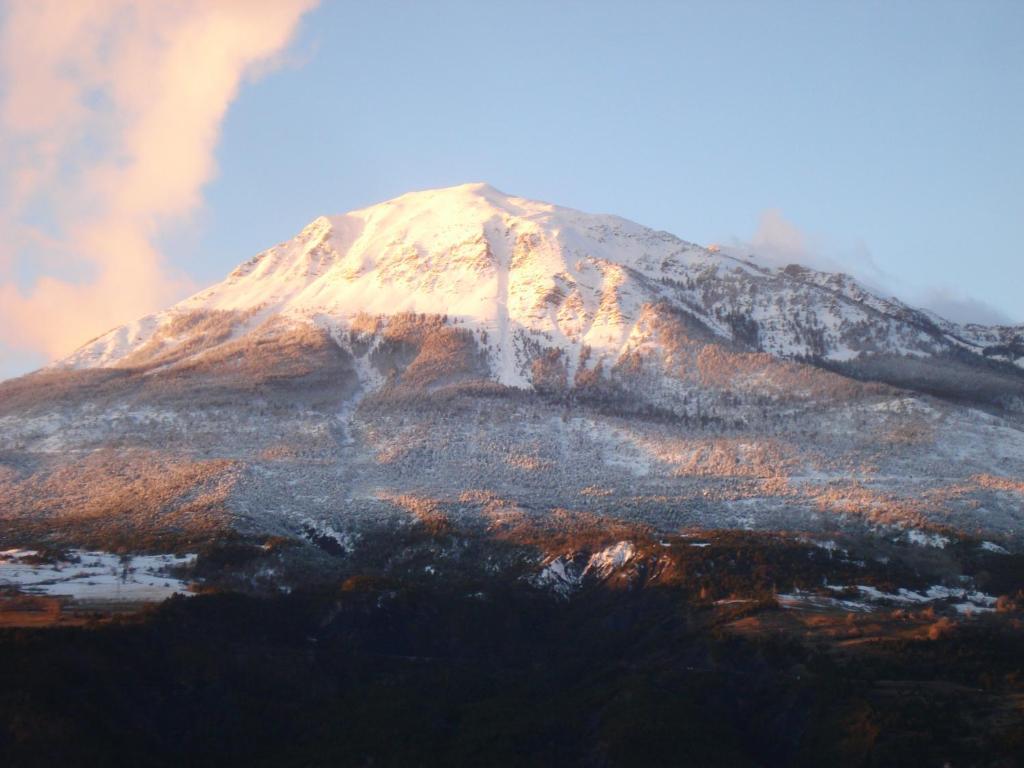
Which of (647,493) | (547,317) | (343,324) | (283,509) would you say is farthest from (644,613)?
(343,324)

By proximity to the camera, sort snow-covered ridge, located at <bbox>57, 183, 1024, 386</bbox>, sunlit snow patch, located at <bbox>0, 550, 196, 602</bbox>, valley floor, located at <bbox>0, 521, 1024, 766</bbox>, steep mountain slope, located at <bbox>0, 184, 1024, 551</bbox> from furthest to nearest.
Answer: snow-covered ridge, located at <bbox>57, 183, 1024, 386</bbox> → steep mountain slope, located at <bbox>0, 184, 1024, 551</bbox> → sunlit snow patch, located at <bbox>0, 550, 196, 602</bbox> → valley floor, located at <bbox>0, 521, 1024, 766</bbox>

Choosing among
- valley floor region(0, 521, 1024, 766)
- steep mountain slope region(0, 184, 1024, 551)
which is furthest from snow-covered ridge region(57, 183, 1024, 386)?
Answer: valley floor region(0, 521, 1024, 766)

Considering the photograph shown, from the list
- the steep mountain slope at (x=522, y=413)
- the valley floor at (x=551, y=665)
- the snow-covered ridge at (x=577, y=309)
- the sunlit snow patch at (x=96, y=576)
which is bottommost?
the valley floor at (x=551, y=665)

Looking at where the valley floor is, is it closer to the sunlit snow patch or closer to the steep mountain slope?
the sunlit snow patch

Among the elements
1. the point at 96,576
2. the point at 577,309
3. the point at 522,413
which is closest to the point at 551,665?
the point at 96,576

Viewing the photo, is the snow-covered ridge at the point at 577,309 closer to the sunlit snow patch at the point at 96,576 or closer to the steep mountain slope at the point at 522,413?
the steep mountain slope at the point at 522,413

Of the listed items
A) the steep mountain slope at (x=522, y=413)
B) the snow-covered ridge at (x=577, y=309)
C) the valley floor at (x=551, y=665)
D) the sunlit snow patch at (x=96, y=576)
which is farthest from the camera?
the snow-covered ridge at (x=577, y=309)

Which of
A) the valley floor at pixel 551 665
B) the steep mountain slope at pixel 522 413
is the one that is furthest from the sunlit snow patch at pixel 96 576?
the steep mountain slope at pixel 522 413

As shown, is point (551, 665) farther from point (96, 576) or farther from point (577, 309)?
point (577, 309)
